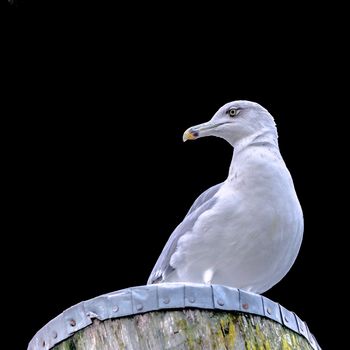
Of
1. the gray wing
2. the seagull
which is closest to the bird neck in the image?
the seagull

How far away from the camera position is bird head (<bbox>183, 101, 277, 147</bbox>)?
12.2 ft

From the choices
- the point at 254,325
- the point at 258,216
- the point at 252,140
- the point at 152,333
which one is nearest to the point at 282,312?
the point at 254,325

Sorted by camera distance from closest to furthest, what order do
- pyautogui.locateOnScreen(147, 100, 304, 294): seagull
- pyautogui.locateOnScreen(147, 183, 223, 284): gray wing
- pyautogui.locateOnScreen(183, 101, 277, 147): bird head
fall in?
1. pyautogui.locateOnScreen(147, 100, 304, 294): seagull
2. pyautogui.locateOnScreen(147, 183, 223, 284): gray wing
3. pyautogui.locateOnScreen(183, 101, 277, 147): bird head

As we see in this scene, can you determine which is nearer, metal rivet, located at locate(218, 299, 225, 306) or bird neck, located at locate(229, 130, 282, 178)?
metal rivet, located at locate(218, 299, 225, 306)

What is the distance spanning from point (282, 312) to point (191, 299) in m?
0.26

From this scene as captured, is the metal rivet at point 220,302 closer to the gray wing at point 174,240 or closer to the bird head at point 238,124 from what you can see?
the gray wing at point 174,240

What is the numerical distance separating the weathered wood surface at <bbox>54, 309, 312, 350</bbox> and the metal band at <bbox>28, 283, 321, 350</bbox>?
16mm

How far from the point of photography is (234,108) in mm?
3777

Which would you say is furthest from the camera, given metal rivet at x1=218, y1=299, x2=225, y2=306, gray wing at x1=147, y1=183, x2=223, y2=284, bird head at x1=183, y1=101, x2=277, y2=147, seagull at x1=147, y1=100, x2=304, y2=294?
bird head at x1=183, y1=101, x2=277, y2=147

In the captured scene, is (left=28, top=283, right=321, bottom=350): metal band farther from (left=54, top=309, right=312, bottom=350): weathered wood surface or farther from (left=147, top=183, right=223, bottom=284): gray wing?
(left=147, top=183, right=223, bottom=284): gray wing

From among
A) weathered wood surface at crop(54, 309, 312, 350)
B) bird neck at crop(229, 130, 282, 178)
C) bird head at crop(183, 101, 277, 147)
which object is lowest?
weathered wood surface at crop(54, 309, 312, 350)

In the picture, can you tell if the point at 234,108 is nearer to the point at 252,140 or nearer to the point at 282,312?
the point at 252,140

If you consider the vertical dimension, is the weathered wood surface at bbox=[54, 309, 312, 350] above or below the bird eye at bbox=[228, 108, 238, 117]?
below

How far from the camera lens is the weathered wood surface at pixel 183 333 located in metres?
2.31
